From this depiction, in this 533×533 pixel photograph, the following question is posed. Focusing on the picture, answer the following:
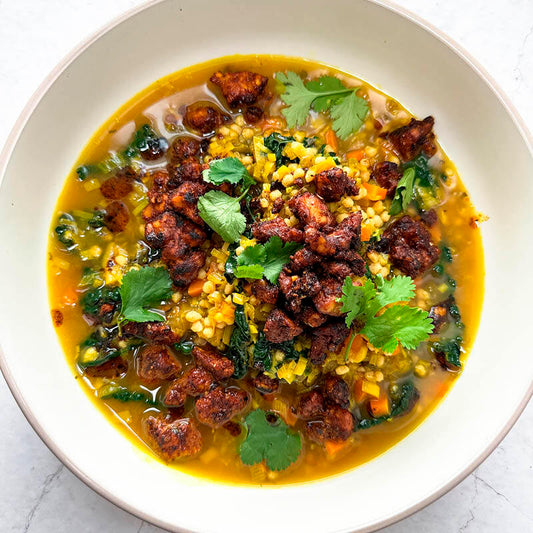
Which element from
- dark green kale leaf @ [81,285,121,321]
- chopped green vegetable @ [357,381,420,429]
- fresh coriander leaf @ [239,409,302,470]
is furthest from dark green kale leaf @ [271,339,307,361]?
dark green kale leaf @ [81,285,121,321]

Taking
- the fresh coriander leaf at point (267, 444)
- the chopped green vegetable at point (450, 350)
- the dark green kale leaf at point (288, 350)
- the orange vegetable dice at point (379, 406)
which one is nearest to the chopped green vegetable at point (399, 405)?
the orange vegetable dice at point (379, 406)

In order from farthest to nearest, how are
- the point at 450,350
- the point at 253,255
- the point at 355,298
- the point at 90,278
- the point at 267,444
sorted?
the point at 450,350 < the point at 90,278 < the point at 267,444 < the point at 253,255 < the point at 355,298

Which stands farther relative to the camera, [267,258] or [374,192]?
[374,192]

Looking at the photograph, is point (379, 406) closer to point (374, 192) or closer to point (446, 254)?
point (446, 254)

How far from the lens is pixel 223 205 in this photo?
356 centimetres

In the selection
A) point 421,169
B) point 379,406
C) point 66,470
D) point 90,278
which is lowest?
point 66,470

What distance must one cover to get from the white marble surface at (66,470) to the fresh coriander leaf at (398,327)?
4.38ft

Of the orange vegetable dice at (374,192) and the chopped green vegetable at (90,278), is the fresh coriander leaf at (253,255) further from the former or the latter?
the chopped green vegetable at (90,278)

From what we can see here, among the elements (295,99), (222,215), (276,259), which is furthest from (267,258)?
(295,99)

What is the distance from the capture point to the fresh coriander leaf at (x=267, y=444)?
3650 mm

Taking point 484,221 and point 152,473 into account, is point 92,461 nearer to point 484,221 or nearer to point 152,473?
point 152,473

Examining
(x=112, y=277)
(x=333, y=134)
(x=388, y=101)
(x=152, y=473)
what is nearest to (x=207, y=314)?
(x=112, y=277)

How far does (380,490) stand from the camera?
12.0 feet

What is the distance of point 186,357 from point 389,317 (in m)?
1.40
